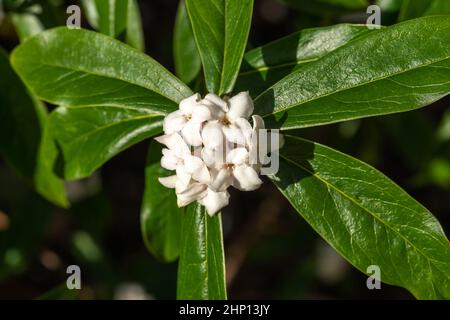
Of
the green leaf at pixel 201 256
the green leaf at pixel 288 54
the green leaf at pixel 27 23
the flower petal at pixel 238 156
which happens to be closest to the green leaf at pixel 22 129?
the green leaf at pixel 27 23

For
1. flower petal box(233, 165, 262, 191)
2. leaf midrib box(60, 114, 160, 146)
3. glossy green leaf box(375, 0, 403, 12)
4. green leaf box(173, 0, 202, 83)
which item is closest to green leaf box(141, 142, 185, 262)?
leaf midrib box(60, 114, 160, 146)

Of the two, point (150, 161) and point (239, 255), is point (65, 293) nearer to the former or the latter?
point (150, 161)

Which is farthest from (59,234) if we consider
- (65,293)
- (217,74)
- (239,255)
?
(217,74)

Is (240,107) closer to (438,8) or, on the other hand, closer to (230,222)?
(438,8)

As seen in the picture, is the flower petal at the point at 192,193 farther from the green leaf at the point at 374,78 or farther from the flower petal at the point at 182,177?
the green leaf at the point at 374,78

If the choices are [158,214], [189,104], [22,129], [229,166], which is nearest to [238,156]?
[229,166]

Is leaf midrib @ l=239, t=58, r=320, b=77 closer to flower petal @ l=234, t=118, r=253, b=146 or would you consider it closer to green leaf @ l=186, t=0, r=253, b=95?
green leaf @ l=186, t=0, r=253, b=95
